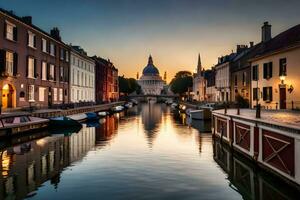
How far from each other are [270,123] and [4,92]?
113 ft

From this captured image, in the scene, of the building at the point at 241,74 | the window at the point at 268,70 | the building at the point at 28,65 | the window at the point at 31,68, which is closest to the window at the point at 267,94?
the window at the point at 268,70

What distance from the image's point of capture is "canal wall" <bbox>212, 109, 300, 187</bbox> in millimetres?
15578

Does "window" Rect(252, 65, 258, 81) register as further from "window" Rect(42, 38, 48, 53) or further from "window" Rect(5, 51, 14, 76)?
"window" Rect(42, 38, 48, 53)

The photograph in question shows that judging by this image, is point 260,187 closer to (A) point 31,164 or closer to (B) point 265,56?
(A) point 31,164

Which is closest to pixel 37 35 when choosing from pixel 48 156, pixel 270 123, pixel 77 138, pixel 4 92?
pixel 4 92

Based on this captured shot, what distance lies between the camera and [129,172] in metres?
20.3

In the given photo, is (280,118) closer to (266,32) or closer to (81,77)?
(266,32)

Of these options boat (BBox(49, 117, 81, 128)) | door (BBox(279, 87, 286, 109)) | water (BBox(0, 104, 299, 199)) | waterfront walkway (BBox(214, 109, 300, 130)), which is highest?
door (BBox(279, 87, 286, 109))

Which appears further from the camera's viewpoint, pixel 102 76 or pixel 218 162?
pixel 102 76

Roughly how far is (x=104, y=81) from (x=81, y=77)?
34.1 m

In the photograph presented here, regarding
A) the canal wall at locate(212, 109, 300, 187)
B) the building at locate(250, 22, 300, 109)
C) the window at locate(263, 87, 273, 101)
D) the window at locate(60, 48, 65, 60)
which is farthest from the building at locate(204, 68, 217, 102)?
the canal wall at locate(212, 109, 300, 187)

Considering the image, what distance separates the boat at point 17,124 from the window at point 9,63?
274 inches

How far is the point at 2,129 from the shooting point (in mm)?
32156

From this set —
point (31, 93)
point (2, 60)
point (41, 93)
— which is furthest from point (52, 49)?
point (2, 60)
